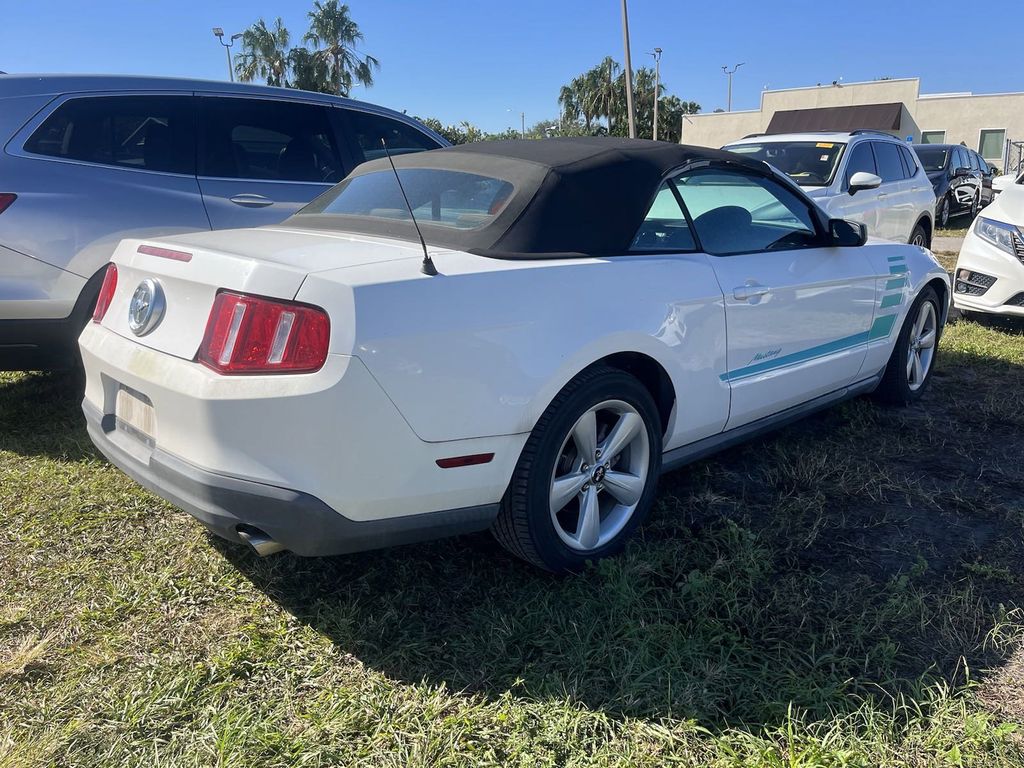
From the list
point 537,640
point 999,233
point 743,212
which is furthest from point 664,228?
point 999,233

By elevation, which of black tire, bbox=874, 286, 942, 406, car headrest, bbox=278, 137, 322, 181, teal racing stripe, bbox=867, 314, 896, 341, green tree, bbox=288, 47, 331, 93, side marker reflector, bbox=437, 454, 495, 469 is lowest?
black tire, bbox=874, 286, 942, 406

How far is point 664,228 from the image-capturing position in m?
3.12

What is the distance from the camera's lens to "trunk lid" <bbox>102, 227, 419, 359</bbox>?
2242mm

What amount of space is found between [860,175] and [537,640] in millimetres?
5655

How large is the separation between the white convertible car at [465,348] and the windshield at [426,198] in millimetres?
13

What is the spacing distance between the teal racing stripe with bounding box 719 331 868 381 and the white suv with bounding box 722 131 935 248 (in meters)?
3.16

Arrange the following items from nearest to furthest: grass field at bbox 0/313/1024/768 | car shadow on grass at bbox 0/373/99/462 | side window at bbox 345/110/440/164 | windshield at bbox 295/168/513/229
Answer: grass field at bbox 0/313/1024/768 < windshield at bbox 295/168/513/229 < car shadow on grass at bbox 0/373/99/462 < side window at bbox 345/110/440/164

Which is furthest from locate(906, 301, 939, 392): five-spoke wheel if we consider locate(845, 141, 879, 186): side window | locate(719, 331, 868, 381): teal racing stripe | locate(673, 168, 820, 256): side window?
locate(845, 141, 879, 186): side window

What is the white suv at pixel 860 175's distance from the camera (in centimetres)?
712

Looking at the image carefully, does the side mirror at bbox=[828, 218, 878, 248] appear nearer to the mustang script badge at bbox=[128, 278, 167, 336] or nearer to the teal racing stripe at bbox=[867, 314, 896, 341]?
the teal racing stripe at bbox=[867, 314, 896, 341]

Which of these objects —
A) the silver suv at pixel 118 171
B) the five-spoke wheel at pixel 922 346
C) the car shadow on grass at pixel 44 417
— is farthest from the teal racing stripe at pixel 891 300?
the car shadow on grass at pixel 44 417

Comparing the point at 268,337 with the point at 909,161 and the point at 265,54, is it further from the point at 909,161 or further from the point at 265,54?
the point at 265,54

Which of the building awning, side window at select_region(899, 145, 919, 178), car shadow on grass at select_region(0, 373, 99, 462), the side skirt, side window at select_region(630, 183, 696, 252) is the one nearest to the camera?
side window at select_region(630, 183, 696, 252)

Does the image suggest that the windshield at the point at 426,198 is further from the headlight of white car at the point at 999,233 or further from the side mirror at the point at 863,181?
the headlight of white car at the point at 999,233
